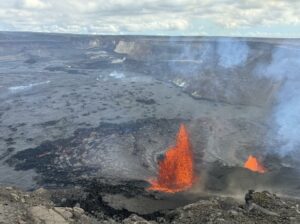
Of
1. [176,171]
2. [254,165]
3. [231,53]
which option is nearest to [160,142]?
[176,171]

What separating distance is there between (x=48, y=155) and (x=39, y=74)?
157 feet

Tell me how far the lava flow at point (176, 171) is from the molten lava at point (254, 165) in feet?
13.3

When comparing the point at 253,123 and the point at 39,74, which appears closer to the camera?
the point at 253,123

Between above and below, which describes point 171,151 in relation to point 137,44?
below

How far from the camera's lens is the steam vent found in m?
19.6

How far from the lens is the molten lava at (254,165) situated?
2715cm

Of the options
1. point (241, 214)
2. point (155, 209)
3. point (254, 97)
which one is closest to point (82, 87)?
point (254, 97)

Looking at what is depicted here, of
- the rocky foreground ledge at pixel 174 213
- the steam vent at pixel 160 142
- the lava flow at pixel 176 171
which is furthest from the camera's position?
the lava flow at pixel 176 171

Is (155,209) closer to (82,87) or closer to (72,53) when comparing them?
(82,87)

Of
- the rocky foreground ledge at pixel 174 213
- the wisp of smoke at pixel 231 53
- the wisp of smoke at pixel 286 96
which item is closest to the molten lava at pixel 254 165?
the wisp of smoke at pixel 286 96

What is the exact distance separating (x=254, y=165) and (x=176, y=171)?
6128 millimetres

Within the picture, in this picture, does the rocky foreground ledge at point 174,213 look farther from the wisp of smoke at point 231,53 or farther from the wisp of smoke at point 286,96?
the wisp of smoke at point 231,53

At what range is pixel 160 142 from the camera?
109ft

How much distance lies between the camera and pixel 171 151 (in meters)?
30.6
